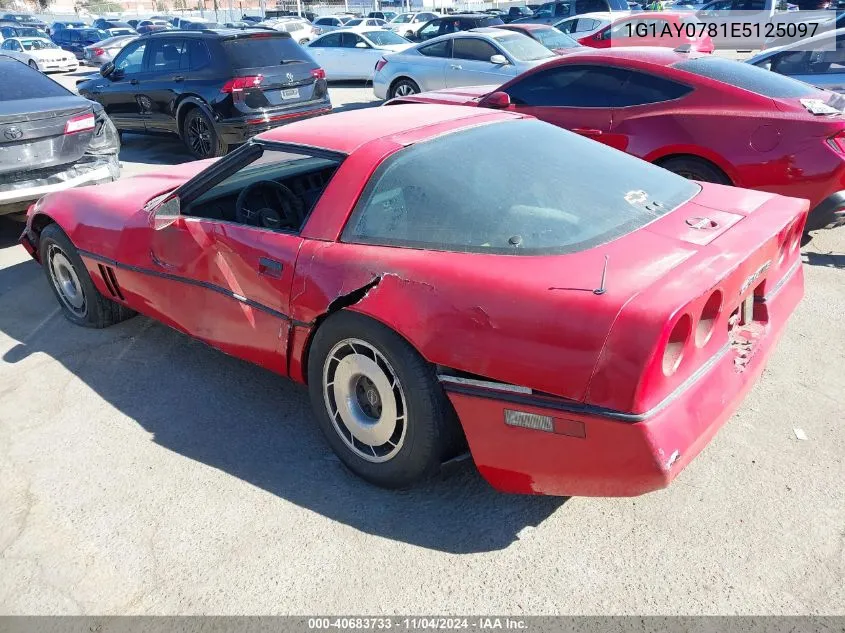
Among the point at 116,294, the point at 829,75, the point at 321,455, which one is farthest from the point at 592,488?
the point at 829,75

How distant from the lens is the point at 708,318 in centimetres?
232

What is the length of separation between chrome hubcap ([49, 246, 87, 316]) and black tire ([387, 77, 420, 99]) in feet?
27.9

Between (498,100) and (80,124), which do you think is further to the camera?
(498,100)

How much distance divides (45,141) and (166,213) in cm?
330

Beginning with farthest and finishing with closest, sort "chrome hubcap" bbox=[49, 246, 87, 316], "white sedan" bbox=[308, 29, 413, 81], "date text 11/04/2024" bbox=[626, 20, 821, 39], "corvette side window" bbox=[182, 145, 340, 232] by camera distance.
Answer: "white sedan" bbox=[308, 29, 413, 81]
"date text 11/04/2024" bbox=[626, 20, 821, 39]
"chrome hubcap" bbox=[49, 246, 87, 316]
"corvette side window" bbox=[182, 145, 340, 232]

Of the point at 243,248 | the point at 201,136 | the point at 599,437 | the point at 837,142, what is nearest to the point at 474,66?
the point at 201,136

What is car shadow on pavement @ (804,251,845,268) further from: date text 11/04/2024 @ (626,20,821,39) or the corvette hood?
date text 11/04/2024 @ (626,20,821,39)

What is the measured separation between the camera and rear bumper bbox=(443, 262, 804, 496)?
2.11 m

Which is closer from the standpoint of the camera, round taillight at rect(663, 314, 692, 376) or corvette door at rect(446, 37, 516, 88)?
round taillight at rect(663, 314, 692, 376)

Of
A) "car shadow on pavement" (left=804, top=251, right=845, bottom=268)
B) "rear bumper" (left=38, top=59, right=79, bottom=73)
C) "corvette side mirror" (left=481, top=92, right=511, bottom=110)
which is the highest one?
"rear bumper" (left=38, top=59, right=79, bottom=73)

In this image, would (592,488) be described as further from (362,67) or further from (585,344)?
(362,67)

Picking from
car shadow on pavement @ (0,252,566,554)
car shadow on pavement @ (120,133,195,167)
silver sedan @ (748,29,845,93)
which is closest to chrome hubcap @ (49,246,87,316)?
car shadow on pavement @ (0,252,566,554)

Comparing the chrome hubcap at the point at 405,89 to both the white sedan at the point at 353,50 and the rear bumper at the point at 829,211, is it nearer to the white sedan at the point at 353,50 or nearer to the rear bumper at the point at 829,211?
the white sedan at the point at 353,50

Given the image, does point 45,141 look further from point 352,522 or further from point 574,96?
point 352,522
